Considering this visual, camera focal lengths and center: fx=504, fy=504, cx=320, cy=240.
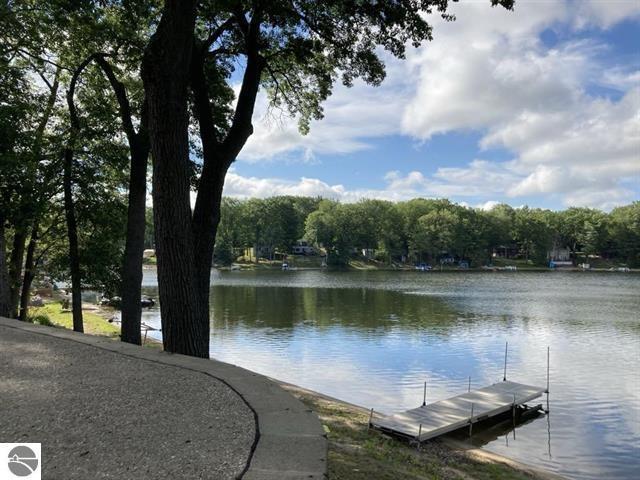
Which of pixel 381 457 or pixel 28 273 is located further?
pixel 28 273

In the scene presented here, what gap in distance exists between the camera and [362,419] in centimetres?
1256

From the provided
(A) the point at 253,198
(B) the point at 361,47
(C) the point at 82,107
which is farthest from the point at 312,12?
(A) the point at 253,198

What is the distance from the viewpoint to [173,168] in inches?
299

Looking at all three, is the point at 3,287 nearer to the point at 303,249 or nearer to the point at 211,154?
the point at 211,154

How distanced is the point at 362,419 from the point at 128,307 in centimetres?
668

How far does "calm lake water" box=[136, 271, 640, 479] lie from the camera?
13508mm

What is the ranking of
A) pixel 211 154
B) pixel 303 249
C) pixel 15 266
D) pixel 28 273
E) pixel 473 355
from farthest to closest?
pixel 303 249 → pixel 473 355 → pixel 28 273 → pixel 15 266 → pixel 211 154

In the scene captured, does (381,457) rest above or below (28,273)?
below

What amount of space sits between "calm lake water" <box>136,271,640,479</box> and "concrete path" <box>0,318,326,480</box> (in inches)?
379

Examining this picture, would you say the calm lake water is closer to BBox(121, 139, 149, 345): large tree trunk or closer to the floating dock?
the floating dock

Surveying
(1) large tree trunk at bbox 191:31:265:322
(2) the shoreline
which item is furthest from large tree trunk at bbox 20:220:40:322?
(1) large tree trunk at bbox 191:31:265:322

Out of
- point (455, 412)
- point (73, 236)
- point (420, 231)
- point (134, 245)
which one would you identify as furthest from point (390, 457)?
point (420, 231)

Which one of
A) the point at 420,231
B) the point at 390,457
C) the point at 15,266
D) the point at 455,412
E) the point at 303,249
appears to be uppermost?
the point at 420,231

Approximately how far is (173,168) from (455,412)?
33.0 ft
